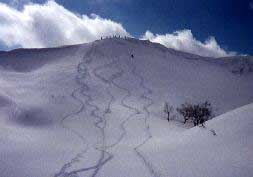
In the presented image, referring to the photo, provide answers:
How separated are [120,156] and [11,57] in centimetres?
4034

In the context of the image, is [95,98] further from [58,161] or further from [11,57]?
[11,57]

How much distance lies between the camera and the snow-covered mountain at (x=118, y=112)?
689 inches

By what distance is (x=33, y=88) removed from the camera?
3762 cm

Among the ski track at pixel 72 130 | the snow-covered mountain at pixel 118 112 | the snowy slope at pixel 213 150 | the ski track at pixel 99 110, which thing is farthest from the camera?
the ski track at pixel 99 110

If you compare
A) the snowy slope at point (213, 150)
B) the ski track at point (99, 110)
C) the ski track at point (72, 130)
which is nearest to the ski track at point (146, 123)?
the ski track at point (99, 110)

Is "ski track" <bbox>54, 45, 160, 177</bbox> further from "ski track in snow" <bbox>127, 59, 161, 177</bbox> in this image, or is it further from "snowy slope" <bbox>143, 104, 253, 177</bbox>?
"snowy slope" <bbox>143, 104, 253, 177</bbox>

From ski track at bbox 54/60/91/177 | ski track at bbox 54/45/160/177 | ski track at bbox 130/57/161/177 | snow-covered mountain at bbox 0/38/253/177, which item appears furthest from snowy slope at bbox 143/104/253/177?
ski track at bbox 54/60/91/177

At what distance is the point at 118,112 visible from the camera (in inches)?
1288

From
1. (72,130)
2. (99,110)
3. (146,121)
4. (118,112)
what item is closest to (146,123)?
(146,121)

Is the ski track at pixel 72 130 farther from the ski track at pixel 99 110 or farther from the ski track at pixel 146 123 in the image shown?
the ski track at pixel 146 123

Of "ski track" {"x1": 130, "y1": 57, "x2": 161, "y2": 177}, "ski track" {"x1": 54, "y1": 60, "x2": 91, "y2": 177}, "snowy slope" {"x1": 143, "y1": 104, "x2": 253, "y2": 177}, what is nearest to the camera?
"snowy slope" {"x1": 143, "y1": 104, "x2": 253, "y2": 177}

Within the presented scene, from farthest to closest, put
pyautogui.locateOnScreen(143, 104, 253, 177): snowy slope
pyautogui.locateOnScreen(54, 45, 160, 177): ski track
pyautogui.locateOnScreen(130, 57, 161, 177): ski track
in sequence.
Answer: pyautogui.locateOnScreen(54, 45, 160, 177): ski track, pyautogui.locateOnScreen(130, 57, 161, 177): ski track, pyautogui.locateOnScreen(143, 104, 253, 177): snowy slope

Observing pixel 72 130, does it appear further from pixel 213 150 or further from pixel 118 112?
pixel 213 150

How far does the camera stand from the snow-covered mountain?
1750cm
